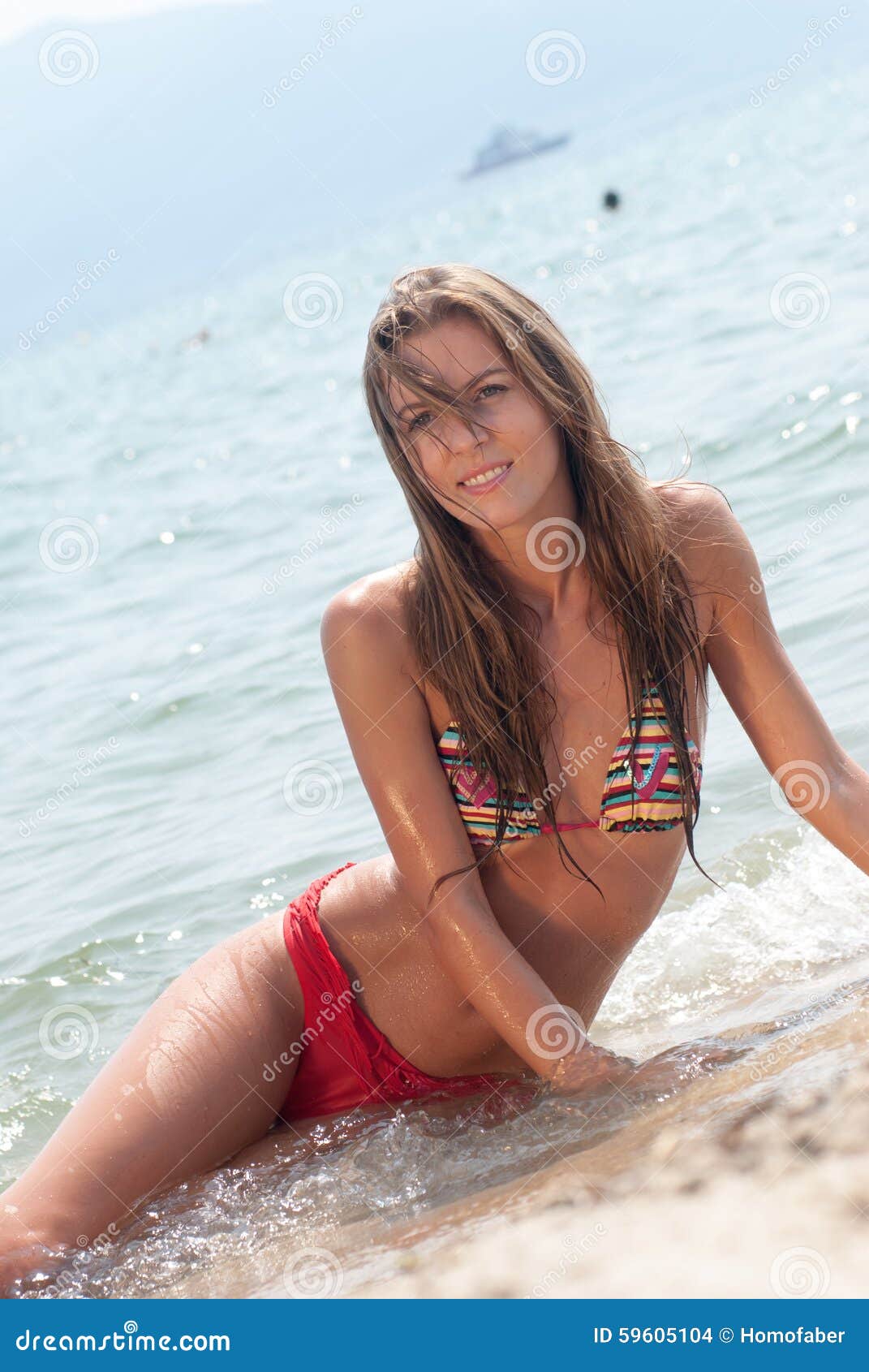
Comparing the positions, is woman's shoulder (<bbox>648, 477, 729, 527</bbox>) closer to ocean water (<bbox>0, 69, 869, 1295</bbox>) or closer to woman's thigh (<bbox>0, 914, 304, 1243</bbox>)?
ocean water (<bbox>0, 69, 869, 1295</bbox>)

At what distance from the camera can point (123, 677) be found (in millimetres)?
8625

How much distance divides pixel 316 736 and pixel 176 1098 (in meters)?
3.82

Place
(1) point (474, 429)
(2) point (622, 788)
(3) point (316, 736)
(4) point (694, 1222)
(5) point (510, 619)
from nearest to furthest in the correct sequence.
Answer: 1. (4) point (694, 1222)
2. (1) point (474, 429)
3. (2) point (622, 788)
4. (5) point (510, 619)
5. (3) point (316, 736)

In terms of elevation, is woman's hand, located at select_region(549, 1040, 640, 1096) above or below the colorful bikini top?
below

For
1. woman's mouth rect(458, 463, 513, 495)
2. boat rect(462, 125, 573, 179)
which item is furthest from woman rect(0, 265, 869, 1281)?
boat rect(462, 125, 573, 179)

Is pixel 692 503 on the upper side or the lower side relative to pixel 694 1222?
upper

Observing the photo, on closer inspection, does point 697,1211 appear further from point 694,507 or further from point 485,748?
point 694,507

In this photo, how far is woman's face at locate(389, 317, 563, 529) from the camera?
2922 mm

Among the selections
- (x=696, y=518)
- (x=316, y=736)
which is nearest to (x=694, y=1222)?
(x=696, y=518)

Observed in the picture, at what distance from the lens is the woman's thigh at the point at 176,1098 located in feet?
9.30

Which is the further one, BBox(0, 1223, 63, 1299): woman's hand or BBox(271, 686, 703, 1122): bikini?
BBox(271, 686, 703, 1122): bikini

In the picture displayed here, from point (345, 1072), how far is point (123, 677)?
18.8 feet

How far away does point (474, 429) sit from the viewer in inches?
115

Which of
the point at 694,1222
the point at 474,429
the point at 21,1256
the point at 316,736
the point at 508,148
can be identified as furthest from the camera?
the point at 508,148
